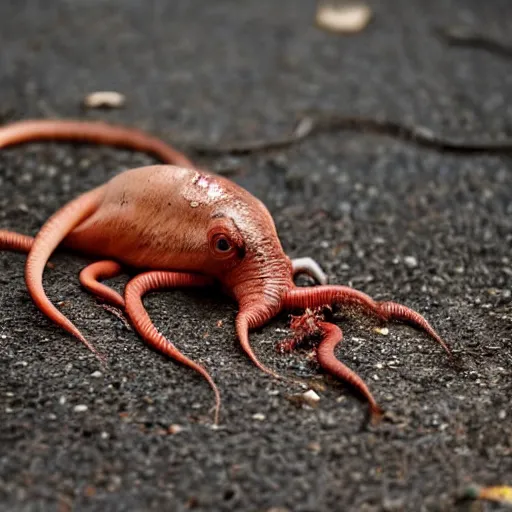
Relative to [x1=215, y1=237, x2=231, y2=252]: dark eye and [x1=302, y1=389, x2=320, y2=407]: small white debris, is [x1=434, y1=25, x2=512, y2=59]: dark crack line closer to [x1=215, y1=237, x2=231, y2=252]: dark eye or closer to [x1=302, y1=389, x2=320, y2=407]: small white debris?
[x1=215, y1=237, x2=231, y2=252]: dark eye

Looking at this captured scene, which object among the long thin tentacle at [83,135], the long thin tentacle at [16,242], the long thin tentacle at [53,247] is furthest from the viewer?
the long thin tentacle at [83,135]

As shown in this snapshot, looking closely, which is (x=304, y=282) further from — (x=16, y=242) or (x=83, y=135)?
(x=83, y=135)

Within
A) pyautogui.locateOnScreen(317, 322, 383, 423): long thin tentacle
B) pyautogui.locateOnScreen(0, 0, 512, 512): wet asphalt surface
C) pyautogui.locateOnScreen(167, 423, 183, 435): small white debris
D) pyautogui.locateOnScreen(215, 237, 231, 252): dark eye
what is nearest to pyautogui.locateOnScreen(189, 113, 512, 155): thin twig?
pyautogui.locateOnScreen(0, 0, 512, 512): wet asphalt surface

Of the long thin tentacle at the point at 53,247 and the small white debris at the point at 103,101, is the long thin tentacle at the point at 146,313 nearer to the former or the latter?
the long thin tentacle at the point at 53,247

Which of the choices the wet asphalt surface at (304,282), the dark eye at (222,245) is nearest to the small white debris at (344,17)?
the wet asphalt surface at (304,282)

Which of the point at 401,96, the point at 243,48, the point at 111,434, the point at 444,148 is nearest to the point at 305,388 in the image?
the point at 111,434

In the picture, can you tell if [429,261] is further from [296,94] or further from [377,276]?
[296,94]
